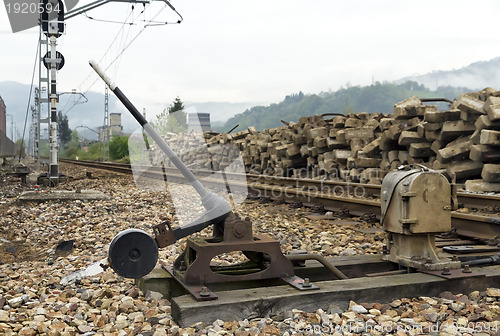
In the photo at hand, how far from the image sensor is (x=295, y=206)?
25.0 feet

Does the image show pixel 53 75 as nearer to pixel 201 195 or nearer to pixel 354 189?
pixel 354 189

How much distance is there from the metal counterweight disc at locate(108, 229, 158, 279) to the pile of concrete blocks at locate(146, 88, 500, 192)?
3.32 m

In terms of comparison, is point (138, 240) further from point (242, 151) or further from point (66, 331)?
point (242, 151)

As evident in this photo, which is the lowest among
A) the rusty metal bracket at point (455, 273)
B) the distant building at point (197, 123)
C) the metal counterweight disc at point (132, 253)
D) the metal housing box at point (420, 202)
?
the rusty metal bracket at point (455, 273)

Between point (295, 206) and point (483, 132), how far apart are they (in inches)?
121

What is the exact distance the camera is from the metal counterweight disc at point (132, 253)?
2805 millimetres

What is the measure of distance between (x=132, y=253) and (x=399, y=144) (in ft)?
25.5

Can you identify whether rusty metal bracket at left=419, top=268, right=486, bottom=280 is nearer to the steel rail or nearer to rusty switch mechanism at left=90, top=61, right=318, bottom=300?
rusty switch mechanism at left=90, top=61, right=318, bottom=300

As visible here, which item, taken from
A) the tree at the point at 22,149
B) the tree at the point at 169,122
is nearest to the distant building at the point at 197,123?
the tree at the point at 169,122

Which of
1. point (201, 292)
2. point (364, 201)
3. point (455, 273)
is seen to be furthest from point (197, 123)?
point (455, 273)

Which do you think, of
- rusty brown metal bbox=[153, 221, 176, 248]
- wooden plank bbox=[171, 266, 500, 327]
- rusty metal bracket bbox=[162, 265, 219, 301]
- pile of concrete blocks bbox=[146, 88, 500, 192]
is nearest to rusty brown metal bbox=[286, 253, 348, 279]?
wooden plank bbox=[171, 266, 500, 327]

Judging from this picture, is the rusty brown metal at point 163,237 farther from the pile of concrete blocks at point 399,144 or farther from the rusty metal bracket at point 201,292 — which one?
the pile of concrete blocks at point 399,144

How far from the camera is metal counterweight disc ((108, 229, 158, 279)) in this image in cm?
280

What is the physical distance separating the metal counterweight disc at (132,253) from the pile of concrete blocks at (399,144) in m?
3.32
